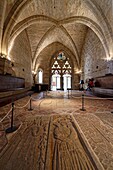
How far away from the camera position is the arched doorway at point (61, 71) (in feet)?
51.9

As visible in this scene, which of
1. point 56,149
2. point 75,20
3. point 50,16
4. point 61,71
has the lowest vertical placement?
point 56,149

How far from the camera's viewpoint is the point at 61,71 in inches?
627

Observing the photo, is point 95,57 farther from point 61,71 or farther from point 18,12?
point 18,12

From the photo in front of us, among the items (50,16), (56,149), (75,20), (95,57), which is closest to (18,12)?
(50,16)

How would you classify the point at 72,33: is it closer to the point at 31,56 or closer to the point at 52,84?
the point at 31,56

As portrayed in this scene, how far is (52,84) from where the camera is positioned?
52.9 ft

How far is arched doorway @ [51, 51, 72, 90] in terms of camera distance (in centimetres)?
1581

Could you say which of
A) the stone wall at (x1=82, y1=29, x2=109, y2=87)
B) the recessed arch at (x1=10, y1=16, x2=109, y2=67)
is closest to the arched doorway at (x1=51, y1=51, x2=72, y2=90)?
the stone wall at (x1=82, y1=29, x2=109, y2=87)

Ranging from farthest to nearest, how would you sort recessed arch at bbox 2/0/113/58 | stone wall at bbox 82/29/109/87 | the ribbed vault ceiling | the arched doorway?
the arched doorway
stone wall at bbox 82/29/109/87
the ribbed vault ceiling
recessed arch at bbox 2/0/113/58

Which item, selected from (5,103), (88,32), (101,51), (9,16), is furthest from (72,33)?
(5,103)

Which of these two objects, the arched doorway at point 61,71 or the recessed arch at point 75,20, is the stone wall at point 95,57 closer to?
the recessed arch at point 75,20

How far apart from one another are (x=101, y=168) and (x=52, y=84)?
15.2 meters

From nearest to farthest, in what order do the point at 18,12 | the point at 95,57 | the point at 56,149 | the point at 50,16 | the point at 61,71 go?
the point at 56,149, the point at 18,12, the point at 50,16, the point at 95,57, the point at 61,71

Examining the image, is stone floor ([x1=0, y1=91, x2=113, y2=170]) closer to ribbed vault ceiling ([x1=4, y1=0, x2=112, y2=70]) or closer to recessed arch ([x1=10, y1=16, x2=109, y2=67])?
recessed arch ([x1=10, y1=16, x2=109, y2=67])
